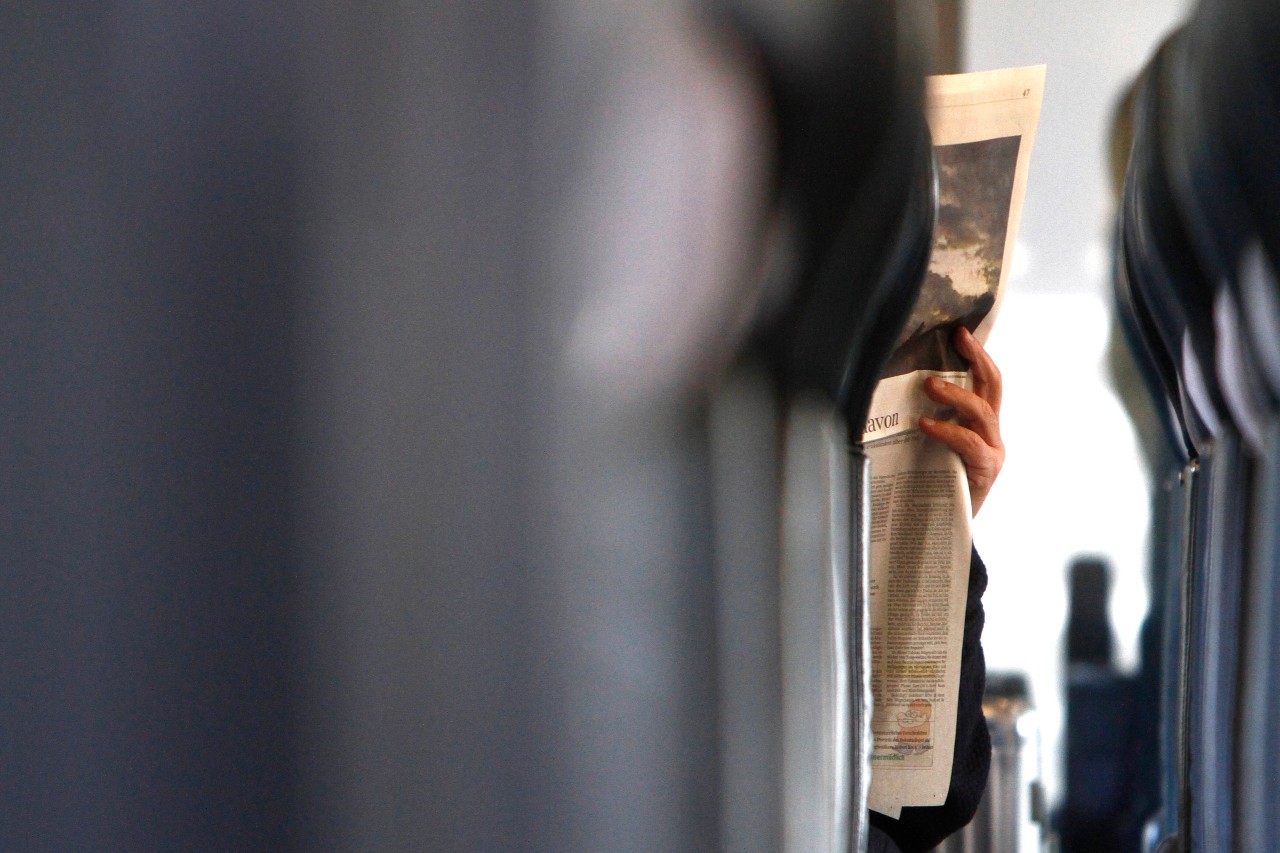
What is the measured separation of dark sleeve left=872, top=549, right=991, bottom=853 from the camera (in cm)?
77

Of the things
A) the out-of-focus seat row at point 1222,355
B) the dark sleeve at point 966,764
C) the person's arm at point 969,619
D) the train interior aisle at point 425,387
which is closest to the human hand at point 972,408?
the person's arm at point 969,619

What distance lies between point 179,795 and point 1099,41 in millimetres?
1390

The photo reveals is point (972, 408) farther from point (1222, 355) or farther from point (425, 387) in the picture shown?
point (425, 387)

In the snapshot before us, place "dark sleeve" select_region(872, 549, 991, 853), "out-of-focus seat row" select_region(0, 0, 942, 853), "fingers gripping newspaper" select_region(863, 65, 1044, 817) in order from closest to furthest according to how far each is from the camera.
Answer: "out-of-focus seat row" select_region(0, 0, 942, 853), "fingers gripping newspaper" select_region(863, 65, 1044, 817), "dark sleeve" select_region(872, 549, 991, 853)

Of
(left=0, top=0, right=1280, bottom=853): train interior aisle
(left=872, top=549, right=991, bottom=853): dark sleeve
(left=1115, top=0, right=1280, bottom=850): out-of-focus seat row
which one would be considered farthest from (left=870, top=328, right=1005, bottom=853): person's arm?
(left=0, top=0, right=1280, bottom=853): train interior aisle

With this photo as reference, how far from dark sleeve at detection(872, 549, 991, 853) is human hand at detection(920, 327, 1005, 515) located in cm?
10

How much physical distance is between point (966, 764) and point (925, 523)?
8.0 inches

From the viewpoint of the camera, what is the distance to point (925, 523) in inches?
27.6

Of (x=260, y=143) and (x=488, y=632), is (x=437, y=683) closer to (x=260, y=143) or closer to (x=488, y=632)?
(x=488, y=632)

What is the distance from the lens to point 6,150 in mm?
253

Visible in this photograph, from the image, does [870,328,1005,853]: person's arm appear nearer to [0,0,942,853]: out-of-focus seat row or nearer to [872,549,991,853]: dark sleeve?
[872,549,991,853]: dark sleeve

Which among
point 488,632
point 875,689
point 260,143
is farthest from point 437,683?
point 875,689

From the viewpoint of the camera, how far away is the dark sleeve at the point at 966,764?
77cm

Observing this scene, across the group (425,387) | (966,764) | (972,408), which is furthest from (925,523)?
(425,387)
